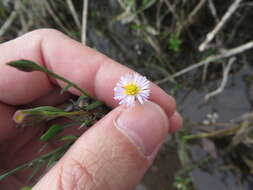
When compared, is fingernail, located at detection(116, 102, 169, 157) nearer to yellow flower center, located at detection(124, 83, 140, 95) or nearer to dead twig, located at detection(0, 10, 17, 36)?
yellow flower center, located at detection(124, 83, 140, 95)

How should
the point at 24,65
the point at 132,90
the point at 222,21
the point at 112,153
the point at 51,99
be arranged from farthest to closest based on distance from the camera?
the point at 222,21 < the point at 51,99 < the point at 132,90 < the point at 112,153 < the point at 24,65

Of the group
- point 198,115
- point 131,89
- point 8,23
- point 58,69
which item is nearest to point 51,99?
point 58,69

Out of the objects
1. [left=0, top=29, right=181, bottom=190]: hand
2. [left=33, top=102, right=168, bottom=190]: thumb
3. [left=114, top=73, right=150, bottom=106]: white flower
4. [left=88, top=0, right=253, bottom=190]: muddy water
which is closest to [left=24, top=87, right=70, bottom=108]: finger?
[left=0, top=29, right=181, bottom=190]: hand

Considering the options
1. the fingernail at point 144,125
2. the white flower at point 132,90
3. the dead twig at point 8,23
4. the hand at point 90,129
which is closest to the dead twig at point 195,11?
the hand at point 90,129

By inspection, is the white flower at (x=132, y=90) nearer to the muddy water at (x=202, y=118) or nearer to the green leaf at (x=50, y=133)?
the green leaf at (x=50, y=133)

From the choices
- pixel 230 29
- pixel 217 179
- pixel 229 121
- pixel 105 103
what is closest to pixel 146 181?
pixel 217 179

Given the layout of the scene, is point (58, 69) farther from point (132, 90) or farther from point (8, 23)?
point (8, 23)
